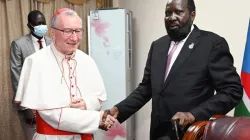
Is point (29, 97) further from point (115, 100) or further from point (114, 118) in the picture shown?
point (115, 100)

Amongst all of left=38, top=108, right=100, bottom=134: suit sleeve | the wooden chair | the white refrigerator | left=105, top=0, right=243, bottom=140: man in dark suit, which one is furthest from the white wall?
left=38, top=108, right=100, bottom=134: suit sleeve

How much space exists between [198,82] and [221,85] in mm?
131

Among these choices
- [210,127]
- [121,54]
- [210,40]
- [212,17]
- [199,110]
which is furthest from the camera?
[121,54]

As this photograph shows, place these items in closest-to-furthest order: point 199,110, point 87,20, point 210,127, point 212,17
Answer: point 210,127, point 199,110, point 212,17, point 87,20

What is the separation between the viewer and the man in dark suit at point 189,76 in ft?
5.10

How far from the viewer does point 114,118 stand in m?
1.88

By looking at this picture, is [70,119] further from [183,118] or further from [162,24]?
[162,24]

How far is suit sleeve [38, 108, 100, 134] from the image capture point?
169 cm

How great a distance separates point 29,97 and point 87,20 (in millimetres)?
2403

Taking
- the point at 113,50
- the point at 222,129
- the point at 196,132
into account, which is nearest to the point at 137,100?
the point at 196,132

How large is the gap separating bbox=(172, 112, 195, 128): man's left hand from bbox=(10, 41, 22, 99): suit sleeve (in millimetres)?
2070

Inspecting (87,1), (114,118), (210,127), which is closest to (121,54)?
(87,1)

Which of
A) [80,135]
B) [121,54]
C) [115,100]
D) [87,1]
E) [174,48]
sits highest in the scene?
[87,1]

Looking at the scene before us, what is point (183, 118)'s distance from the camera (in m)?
1.44
